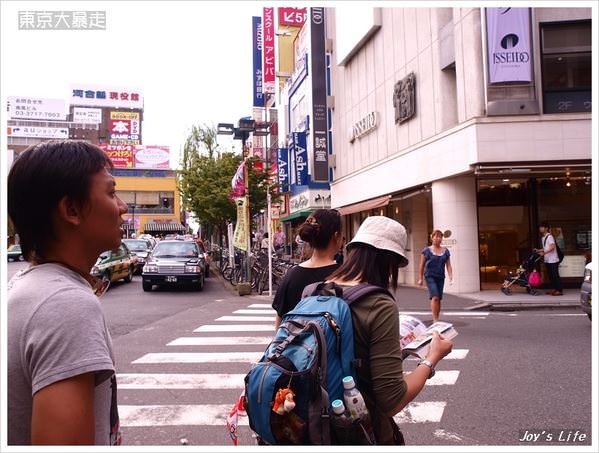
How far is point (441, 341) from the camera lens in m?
2.24

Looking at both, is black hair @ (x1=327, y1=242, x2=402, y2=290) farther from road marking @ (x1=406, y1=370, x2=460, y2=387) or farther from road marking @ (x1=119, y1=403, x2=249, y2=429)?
road marking @ (x1=406, y1=370, x2=460, y2=387)

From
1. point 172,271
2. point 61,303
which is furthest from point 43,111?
point 61,303

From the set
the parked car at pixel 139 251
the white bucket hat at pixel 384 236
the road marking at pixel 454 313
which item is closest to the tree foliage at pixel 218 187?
the parked car at pixel 139 251

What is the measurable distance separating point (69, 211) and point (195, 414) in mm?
3902

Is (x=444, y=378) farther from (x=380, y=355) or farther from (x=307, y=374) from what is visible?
(x=307, y=374)

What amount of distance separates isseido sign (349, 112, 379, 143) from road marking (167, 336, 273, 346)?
13430 millimetres

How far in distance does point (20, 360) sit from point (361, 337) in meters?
1.21

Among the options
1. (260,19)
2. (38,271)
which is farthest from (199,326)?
(260,19)

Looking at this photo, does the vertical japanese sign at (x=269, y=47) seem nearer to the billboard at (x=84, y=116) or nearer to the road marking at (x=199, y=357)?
the road marking at (x=199, y=357)

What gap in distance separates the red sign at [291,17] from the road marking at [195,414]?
34.9 m

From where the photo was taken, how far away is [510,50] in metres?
13.0

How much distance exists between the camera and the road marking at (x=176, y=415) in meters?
4.51

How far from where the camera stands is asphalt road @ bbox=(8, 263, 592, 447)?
425 cm

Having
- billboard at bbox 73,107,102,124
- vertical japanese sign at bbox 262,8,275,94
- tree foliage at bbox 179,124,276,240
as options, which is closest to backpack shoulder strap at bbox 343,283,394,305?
tree foliage at bbox 179,124,276,240
